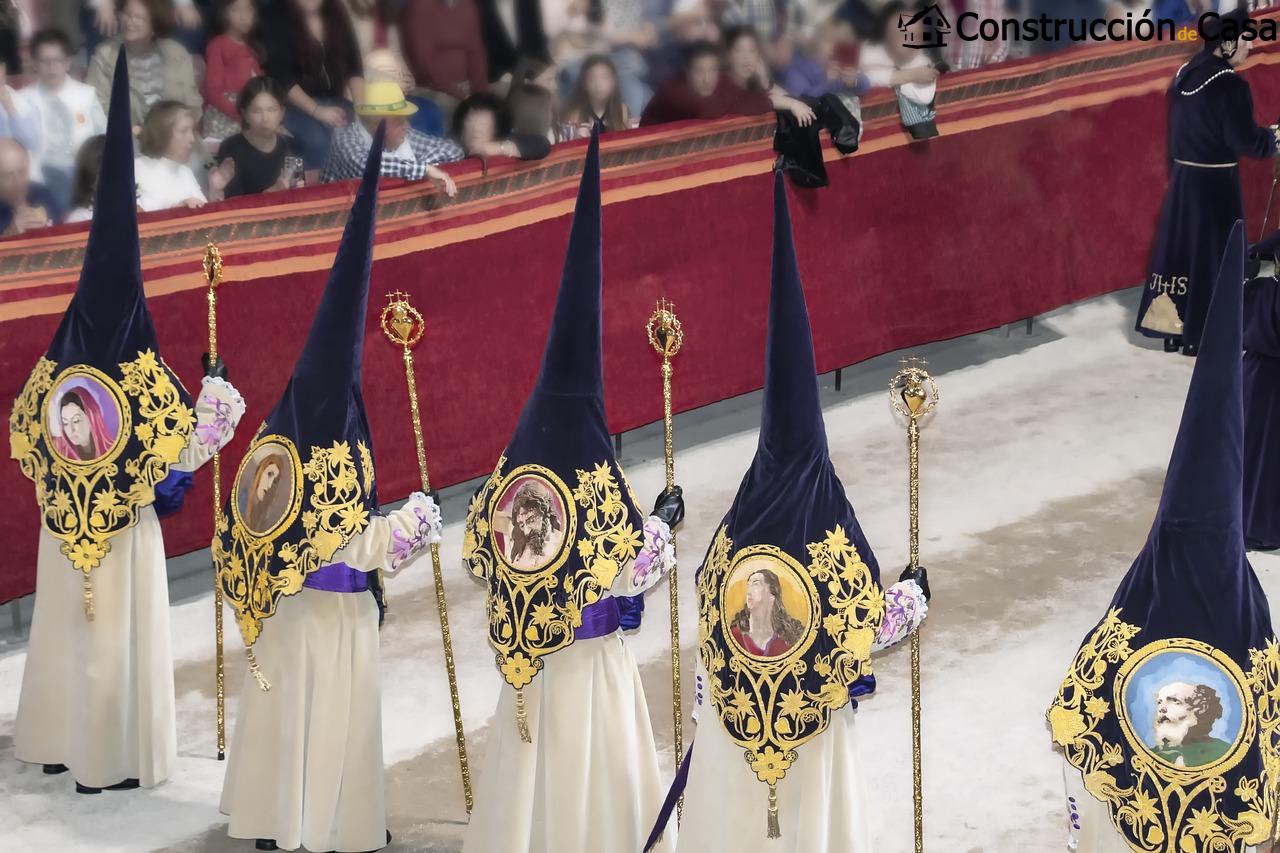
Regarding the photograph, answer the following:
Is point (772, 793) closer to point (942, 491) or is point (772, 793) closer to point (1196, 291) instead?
point (942, 491)

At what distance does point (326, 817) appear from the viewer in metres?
6.57

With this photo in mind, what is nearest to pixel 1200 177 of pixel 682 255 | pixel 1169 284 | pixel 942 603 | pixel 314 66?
pixel 1169 284

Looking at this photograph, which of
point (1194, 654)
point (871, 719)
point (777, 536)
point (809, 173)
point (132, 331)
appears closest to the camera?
point (1194, 654)

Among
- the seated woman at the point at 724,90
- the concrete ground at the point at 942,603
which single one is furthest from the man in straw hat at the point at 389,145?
the concrete ground at the point at 942,603

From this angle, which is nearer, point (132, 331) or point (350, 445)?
point (350, 445)

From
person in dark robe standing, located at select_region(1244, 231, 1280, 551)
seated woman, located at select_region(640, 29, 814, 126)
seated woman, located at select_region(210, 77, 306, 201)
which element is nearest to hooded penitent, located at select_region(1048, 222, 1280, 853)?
person in dark robe standing, located at select_region(1244, 231, 1280, 551)

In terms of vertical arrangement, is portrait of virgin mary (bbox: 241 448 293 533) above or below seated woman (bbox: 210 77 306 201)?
below

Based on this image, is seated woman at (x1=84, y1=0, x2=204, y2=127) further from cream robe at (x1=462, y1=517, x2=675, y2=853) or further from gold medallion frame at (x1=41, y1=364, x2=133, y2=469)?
cream robe at (x1=462, y1=517, x2=675, y2=853)

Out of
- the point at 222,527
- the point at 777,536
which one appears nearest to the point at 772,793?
the point at 777,536

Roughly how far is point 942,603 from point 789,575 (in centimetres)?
345

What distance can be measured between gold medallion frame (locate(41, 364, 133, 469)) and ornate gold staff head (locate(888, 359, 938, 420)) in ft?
9.33

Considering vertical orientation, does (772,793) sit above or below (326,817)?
above

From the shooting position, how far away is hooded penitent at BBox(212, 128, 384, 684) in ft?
20.2

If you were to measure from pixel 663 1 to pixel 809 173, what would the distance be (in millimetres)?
1313
